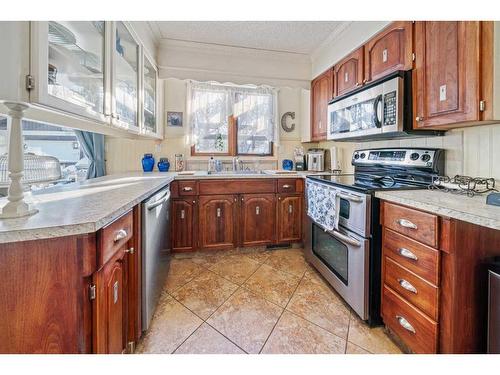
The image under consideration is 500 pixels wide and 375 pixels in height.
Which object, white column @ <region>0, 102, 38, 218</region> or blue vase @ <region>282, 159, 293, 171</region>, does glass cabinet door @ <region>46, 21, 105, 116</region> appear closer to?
white column @ <region>0, 102, 38, 218</region>

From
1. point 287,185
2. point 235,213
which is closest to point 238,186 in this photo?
point 235,213

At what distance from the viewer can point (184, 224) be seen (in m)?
2.47

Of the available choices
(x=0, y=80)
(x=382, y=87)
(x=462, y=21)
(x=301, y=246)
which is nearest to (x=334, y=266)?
(x=301, y=246)

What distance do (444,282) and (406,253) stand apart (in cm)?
21

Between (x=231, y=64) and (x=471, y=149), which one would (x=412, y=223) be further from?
(x=231, y=64)

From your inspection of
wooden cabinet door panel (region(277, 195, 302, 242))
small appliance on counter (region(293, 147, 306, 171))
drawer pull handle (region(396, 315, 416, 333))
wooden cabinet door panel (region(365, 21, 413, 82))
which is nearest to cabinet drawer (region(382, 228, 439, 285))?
drawer pull handle (region(396, 315, 416, 333))

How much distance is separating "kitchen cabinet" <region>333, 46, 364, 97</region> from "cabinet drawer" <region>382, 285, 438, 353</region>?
1.75m

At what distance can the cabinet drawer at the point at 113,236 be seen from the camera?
849mm

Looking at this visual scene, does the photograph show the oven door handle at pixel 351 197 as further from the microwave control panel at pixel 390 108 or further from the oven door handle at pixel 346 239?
the microwave control panel at pixel 390 108

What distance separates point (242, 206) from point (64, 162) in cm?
175

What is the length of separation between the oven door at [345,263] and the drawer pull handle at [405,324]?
20 centimetres

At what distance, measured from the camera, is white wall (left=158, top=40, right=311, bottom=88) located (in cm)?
276
